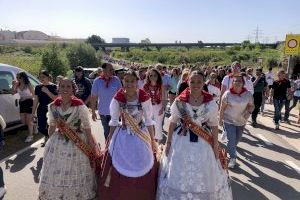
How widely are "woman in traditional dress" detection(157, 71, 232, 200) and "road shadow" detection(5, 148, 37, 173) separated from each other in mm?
3705

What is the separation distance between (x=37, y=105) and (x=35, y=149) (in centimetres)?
109

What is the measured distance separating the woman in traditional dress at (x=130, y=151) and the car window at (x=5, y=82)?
515 cm

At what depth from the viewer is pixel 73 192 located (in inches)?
211

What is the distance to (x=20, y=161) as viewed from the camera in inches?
328

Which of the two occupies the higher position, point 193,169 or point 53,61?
point 193,169

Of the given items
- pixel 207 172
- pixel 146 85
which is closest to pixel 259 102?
pixel 146 85

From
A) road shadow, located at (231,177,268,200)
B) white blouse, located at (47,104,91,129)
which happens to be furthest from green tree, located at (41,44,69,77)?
white blouse, located at (47,104,91,129)

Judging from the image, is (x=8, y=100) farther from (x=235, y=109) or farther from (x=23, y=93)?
(x=235, y=109)

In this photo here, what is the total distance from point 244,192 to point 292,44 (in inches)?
512

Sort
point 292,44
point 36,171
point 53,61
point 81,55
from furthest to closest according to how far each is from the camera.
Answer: point 81,55 < point 53,61 < point 292,44 < point 36,171

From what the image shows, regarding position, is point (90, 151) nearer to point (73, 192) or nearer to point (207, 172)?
point (73, 192)

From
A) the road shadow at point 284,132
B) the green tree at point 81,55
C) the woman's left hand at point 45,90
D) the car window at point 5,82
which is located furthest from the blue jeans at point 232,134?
the green tree at point 81,55

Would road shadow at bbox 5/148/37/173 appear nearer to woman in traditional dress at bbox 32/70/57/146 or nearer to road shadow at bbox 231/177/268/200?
woman in traditional dress at bbox 32/70/57/146

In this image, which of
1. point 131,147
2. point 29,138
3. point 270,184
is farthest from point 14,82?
point 270,184
